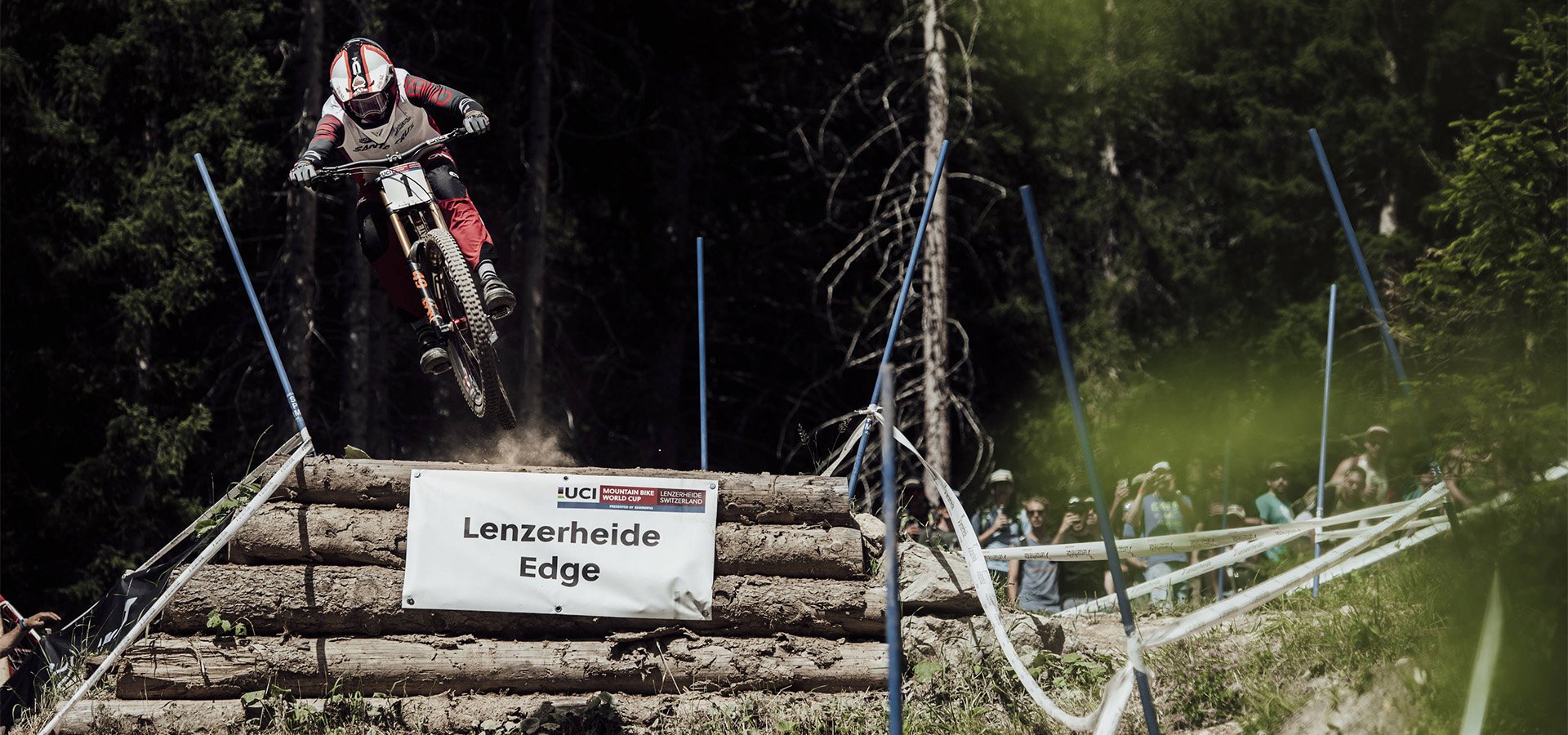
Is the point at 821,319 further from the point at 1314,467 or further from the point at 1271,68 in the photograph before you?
the point at 1271,68

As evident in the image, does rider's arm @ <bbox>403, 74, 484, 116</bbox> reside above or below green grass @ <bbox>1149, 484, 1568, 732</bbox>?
above

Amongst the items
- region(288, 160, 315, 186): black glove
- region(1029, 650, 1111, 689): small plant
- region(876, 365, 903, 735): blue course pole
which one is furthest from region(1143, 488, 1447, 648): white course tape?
region(288, 160, 315, 186): black glove

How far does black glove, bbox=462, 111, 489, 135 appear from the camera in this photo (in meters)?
8.21

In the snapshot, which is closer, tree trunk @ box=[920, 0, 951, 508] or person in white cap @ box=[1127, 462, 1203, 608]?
person in white cap @ box=[1127, 462, 1203, 608]

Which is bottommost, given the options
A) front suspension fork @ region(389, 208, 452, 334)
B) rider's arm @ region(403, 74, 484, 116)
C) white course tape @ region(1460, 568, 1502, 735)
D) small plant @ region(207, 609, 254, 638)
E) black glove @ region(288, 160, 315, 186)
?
white course tape @ region(1460, 568, 1502, 735)

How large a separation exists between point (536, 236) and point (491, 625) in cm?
1039

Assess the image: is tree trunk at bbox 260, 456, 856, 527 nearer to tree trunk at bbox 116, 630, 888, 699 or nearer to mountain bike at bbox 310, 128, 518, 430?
tree trunk at bbox 116, 630, 888, 699

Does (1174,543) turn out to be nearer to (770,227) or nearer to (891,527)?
(891,527)

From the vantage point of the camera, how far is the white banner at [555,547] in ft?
22.9

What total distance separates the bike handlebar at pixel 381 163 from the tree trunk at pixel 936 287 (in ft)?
26.7

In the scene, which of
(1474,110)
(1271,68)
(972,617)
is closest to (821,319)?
(1271,68)

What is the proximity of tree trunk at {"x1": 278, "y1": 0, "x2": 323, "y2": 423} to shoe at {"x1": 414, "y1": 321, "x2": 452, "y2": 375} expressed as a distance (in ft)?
24.6

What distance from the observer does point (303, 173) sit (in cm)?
796

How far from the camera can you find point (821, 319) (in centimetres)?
2050
